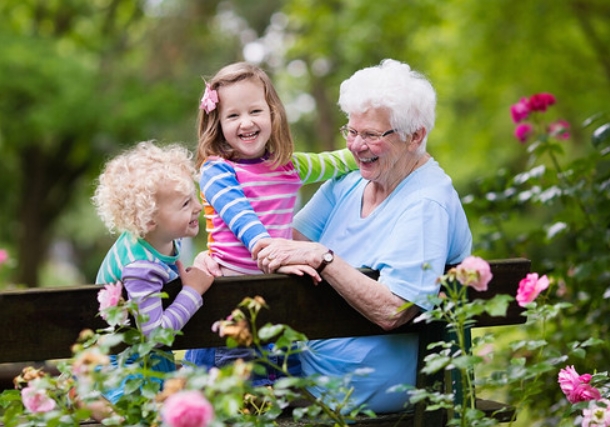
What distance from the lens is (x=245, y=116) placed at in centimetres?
350

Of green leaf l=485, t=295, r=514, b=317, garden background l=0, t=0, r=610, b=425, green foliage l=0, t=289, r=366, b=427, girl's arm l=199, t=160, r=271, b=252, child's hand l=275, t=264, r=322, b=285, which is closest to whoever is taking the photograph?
green foliage l=0, t=289, r=366, b=427

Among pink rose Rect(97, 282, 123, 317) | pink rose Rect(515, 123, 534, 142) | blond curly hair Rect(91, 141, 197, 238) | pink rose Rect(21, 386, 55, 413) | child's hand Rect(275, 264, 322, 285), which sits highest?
pink rose Rect(515, 123, 534, 142)

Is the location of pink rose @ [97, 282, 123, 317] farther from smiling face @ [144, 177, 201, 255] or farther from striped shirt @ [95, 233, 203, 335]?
smiling face @ [144, 177, 201, 255]

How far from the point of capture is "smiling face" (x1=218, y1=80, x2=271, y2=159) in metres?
3.49

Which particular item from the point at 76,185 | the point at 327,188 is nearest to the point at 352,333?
the point at 327,188

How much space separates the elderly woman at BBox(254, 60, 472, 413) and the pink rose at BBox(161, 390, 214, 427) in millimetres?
1076

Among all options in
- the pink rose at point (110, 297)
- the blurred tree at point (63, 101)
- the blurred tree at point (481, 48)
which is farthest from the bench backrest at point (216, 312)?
the blurred tree at point (63, 101)

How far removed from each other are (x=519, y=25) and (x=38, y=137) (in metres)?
8.37

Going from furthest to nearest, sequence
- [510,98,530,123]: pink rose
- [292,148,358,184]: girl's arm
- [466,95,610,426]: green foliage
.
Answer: [510,98,530,123]: pink rose < [466,95,610,426]: green foliage < [292,148,358,184]: girl's arm

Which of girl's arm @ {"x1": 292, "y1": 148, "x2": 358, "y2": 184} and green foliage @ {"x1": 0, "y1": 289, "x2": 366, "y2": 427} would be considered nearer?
green foliage @ {"x1": 0, "y1": 289, "x2": 366, "y2": 427}

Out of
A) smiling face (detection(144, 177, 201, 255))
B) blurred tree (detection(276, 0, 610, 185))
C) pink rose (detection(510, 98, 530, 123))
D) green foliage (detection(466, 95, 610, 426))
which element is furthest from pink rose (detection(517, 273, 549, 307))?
blurred tree (detection(276, 0, 610, 185))

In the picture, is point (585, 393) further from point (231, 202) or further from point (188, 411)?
point (188, 411)

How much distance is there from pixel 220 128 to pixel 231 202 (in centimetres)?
30

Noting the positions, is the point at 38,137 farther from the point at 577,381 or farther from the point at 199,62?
the point at 577,381
